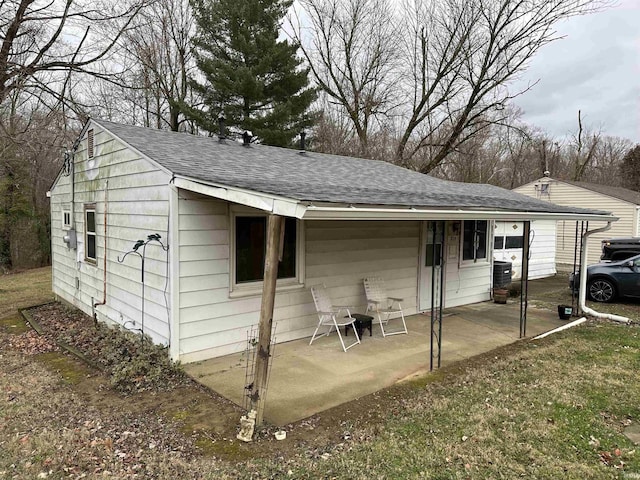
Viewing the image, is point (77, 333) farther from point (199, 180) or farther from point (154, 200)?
Answer: point (199, 180)

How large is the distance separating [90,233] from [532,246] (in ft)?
42.6

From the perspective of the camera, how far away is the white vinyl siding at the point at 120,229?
5.37 m

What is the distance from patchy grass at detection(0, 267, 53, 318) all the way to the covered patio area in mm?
6717

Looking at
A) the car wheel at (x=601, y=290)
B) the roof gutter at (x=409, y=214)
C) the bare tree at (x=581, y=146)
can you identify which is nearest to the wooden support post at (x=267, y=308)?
the roof gutter at (x=409, y=214)

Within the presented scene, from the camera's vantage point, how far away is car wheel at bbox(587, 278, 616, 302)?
1009 centimetres

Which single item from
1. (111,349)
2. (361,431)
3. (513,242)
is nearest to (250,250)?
(111,349)

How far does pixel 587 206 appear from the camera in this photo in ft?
57.8

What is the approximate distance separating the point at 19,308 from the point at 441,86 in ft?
58.4

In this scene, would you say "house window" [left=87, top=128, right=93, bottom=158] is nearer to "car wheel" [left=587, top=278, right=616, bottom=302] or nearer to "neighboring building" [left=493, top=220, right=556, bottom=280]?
"neighboring building" [left=493, top=220, right=556, bottom=280]

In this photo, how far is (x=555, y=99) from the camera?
28.5 m

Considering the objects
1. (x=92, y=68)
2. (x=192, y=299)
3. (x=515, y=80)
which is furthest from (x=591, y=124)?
(x=192, y=299)

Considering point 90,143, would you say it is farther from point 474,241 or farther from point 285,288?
point 474,241

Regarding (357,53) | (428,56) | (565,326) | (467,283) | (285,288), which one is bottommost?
(565,326)

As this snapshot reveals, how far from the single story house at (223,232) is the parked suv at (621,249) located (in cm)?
574
